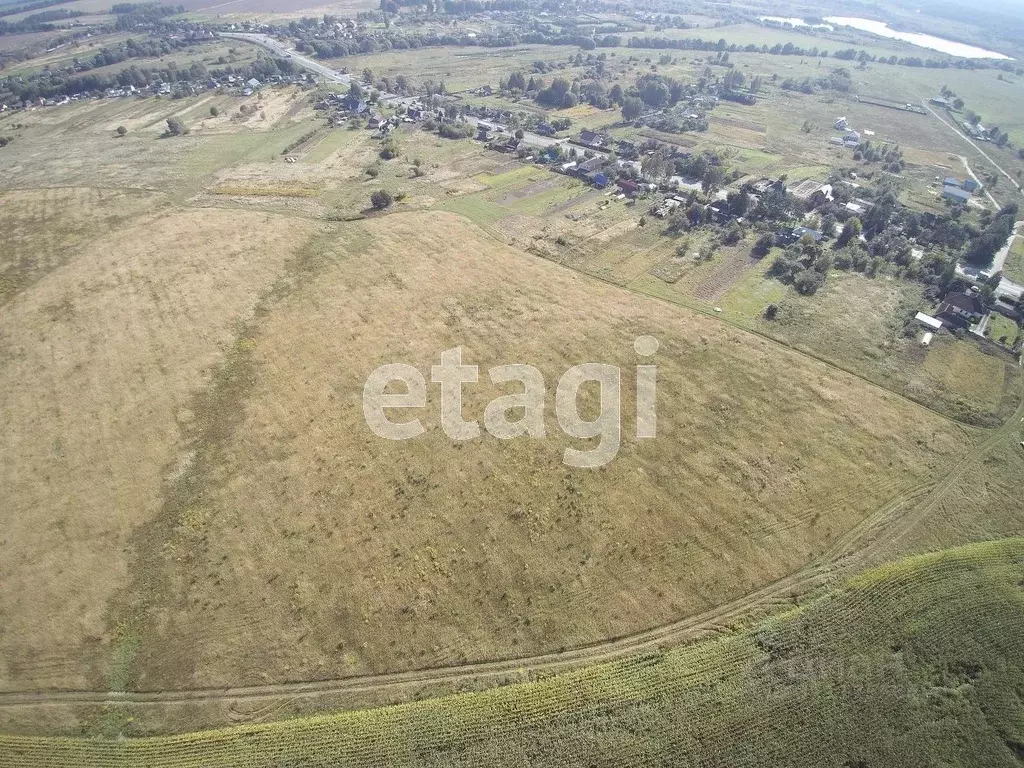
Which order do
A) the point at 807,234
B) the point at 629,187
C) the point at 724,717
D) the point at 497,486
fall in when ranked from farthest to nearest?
1. the point at 629,187
2. the point at 807,234
3. the point at 497,486
4. the point at 724,717

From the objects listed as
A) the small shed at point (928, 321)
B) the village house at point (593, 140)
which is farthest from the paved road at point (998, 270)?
the village house at point (593, 140)

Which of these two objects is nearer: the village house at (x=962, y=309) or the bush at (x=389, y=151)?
the village house at (x=962, y=309)

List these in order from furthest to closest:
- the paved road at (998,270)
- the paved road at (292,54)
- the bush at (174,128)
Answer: the paved road at (292,54) < the bush at (174,128) < the paved road at (998,270)

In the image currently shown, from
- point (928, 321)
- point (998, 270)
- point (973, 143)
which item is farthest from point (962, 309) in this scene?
point (973, 143)

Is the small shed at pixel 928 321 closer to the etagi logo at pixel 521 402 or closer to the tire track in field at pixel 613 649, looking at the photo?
the tire track in field at pixel 613 649

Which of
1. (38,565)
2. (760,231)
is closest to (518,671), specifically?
(38,565)

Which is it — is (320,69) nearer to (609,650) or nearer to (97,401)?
(97,401)
